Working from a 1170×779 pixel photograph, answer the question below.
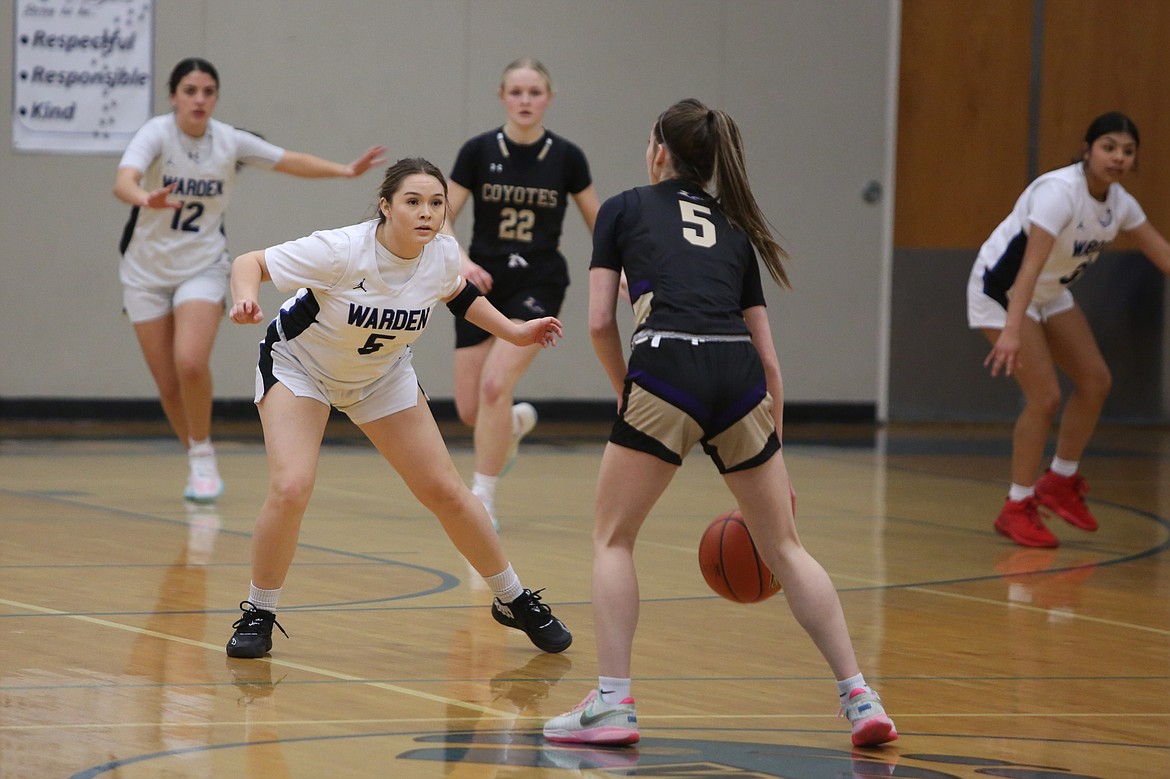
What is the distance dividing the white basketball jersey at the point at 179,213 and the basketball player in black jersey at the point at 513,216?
→ 4.30 feet

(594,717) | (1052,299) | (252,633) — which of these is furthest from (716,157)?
(1052,299)

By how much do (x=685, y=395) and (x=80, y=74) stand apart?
9.00 m

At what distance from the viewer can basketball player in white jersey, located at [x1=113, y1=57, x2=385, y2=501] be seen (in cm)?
815

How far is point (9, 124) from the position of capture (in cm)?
1185

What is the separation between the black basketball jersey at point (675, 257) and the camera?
418 cm

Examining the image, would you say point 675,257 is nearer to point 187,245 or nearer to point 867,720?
point 867,720

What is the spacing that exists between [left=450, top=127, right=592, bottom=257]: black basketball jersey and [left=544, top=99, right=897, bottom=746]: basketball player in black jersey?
3562 mm

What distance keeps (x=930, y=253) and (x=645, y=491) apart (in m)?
10.8

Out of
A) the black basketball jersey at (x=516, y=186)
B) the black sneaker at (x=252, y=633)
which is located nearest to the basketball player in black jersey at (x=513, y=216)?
the black basketball jersey at (x=516, y=186)

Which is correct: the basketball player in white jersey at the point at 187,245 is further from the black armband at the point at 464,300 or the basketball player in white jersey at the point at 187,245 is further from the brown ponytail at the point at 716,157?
the brown ponytail at the point at 716,157

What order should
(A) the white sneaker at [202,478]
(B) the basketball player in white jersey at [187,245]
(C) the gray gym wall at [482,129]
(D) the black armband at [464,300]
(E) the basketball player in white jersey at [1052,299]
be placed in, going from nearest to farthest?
1. (D) the black armband at [464,300]
2. (E) the basketball player in white jersey at [1052,299]
3. (B) the basketball player in white jersey at [187,245]
4. (A) the white sneaker at [202,478]
5. (C) the gray gym wall at [482,129]

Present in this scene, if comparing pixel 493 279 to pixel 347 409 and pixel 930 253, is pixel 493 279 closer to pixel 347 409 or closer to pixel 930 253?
pixel 347 409

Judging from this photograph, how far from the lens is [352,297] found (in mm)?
4969

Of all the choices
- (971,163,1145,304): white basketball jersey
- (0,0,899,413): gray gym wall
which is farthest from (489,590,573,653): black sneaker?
(0,0,899,413): gray gym wall
